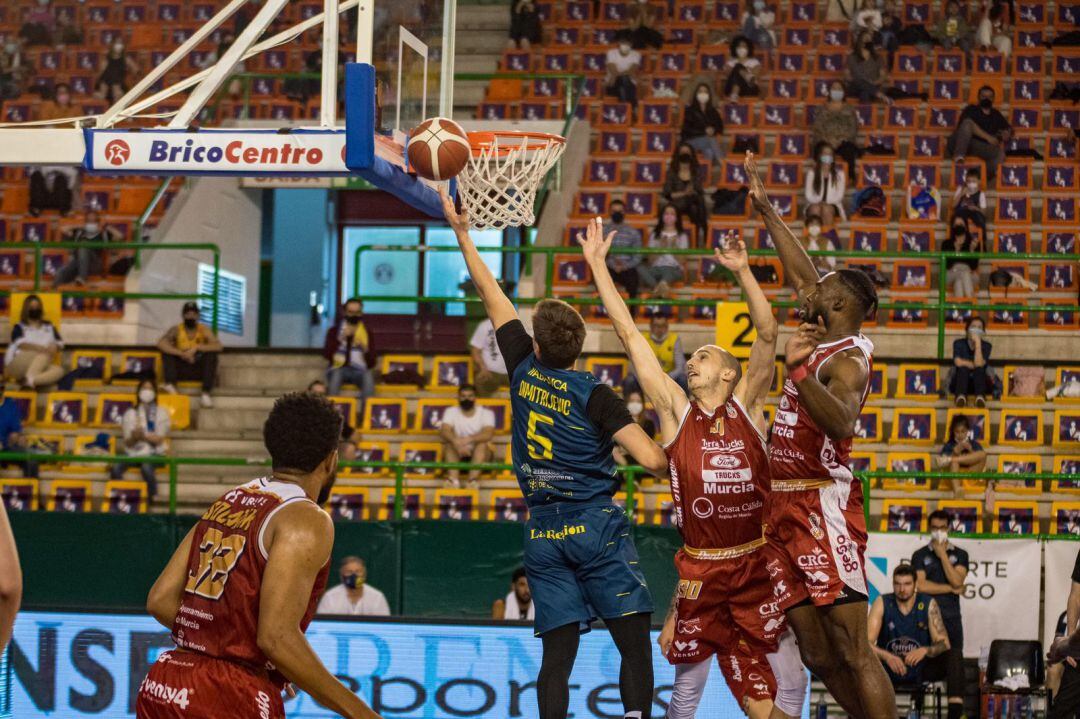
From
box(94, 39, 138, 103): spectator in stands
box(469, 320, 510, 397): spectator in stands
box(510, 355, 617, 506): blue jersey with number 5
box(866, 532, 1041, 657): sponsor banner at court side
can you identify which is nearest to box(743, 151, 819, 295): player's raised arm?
box(510, 355, 617, 506): blue jersey with number 5

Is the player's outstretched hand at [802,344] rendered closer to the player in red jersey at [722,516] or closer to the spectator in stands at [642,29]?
the player in red jersey at [722,516]

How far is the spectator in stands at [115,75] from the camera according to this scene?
21.6 meters

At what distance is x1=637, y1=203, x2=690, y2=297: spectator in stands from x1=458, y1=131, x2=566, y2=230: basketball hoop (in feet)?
26.7

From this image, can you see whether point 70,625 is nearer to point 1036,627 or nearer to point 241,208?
point 1036,627

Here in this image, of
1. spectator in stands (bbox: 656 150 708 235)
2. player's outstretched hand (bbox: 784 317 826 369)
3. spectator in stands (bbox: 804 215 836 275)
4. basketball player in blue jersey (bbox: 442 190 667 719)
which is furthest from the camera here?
spectator in stands (bbox: 656 150 708 235)

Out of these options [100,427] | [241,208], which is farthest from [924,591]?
[241,208]

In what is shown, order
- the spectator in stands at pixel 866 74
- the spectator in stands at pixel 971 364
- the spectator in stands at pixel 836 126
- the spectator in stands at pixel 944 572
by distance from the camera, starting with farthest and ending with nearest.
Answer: the spectator in stands at pixel 866 74 < the spectator in stands at pixel 836 126 < the spectator in stands at pixel 971 364 < the spectator in stands at pixel 944 572

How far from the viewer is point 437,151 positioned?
7.61 metres

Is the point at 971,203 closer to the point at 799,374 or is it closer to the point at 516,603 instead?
the point at 516,603

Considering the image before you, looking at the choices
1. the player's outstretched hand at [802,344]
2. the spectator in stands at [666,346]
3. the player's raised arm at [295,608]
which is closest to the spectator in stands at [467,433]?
the spectator in stands at [666,346]

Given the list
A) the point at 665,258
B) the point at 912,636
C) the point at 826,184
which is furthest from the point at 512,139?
the point at 826,184

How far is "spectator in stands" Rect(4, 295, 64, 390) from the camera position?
1644 centimetres

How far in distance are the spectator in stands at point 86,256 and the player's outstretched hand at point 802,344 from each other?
13527 mm

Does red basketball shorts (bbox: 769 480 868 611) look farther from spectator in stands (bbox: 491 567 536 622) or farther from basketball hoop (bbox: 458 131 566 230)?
spectator in stands (bbox: 491 567 536 622)
